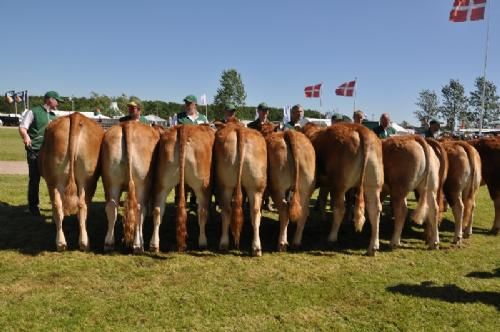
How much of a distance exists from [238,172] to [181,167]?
2.72 feet

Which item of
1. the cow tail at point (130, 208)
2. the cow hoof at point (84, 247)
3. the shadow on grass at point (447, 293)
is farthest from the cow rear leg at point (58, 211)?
the shadow on grass at point (447, 293)

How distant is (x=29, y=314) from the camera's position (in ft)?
13.7

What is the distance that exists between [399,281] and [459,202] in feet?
9.14

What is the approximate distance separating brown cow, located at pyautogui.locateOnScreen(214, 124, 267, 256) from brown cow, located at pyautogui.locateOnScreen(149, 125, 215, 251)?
0.20 meters

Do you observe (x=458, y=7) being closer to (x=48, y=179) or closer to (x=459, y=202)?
(x=459, y=202)

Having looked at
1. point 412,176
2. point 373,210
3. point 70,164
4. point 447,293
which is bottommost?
point 447,293

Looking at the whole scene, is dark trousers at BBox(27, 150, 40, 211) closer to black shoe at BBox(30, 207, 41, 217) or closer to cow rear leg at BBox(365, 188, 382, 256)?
black shoe at BBox(30, 207, 41, 217)

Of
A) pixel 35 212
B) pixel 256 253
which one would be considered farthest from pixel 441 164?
pixel 35 212

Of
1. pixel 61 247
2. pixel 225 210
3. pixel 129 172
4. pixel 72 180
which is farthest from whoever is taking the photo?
pixel 225 210

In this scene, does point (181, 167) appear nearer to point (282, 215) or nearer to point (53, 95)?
point (282, 215)

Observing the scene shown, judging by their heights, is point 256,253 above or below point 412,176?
below

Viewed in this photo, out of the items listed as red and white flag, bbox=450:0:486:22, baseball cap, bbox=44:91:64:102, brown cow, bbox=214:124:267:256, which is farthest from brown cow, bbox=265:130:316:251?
red and white flag, bbox=450:0:486:22

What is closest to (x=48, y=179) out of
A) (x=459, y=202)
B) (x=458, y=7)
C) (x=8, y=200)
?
(x=8, y=200)

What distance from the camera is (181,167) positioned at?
5.88 m
